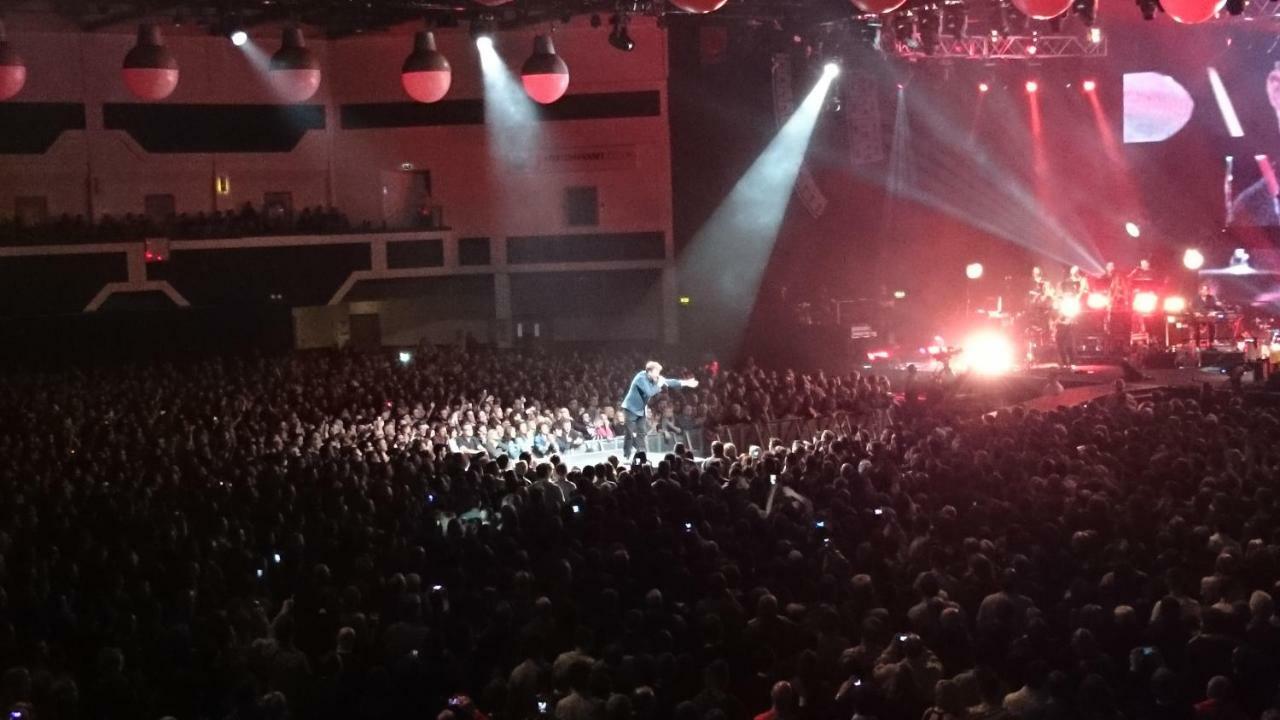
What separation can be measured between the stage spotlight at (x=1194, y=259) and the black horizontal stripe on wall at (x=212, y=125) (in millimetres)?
18187

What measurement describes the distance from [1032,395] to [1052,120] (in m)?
9.90

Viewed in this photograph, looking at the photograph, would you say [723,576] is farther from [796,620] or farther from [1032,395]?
[1032,395]

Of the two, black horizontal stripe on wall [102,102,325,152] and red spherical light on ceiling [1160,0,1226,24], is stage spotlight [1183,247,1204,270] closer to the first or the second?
black horizontal stripe on wall [102,102,325,152]

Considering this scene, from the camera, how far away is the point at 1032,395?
19.9 m

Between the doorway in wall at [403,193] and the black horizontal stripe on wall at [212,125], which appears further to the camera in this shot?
the doorway in wall at [403,193]

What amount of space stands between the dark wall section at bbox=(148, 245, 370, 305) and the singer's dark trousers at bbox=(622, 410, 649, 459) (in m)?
12.1

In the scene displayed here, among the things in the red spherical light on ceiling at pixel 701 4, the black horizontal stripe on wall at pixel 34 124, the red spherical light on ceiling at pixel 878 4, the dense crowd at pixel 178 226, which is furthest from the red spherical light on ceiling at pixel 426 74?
the black horizontal stripe on wall at pixel 34 124

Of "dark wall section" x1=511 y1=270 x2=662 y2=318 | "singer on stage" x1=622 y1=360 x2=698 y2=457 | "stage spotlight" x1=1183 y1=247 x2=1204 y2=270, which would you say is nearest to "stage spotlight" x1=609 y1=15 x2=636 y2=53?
"singer on stage" x1=622 y1=360 x2=698 y2=457

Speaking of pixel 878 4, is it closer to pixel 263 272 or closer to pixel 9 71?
pixel 9 71

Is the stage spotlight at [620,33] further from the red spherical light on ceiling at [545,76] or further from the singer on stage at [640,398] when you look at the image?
the red spherical light on ceiling at [545,76]

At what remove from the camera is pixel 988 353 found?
2420 centimetres

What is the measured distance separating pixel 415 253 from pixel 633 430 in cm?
1266

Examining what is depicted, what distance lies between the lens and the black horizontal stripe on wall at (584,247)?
29.5 metres

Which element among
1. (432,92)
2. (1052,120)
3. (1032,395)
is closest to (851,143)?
(1052,120)
